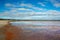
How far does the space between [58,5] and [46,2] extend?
14 cm

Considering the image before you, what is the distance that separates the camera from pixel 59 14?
112 centimetres

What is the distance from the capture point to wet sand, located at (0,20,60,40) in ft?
3.62

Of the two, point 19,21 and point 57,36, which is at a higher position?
point 19,21

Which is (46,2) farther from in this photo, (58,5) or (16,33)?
(16,33)

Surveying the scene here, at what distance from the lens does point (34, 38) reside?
1106 millimetres

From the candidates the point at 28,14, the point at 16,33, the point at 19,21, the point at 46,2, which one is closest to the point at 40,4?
the point at 46,2

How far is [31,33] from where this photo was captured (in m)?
1.11

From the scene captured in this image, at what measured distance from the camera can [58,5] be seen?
3.68 feet

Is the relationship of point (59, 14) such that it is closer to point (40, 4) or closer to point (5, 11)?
point (40, 4)

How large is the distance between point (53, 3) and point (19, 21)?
1.40ft

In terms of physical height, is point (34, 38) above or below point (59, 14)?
below

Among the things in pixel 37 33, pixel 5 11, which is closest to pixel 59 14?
pixel 37 33

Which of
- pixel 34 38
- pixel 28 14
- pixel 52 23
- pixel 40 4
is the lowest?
pixel 34 38

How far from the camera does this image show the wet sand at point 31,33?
1.10m
